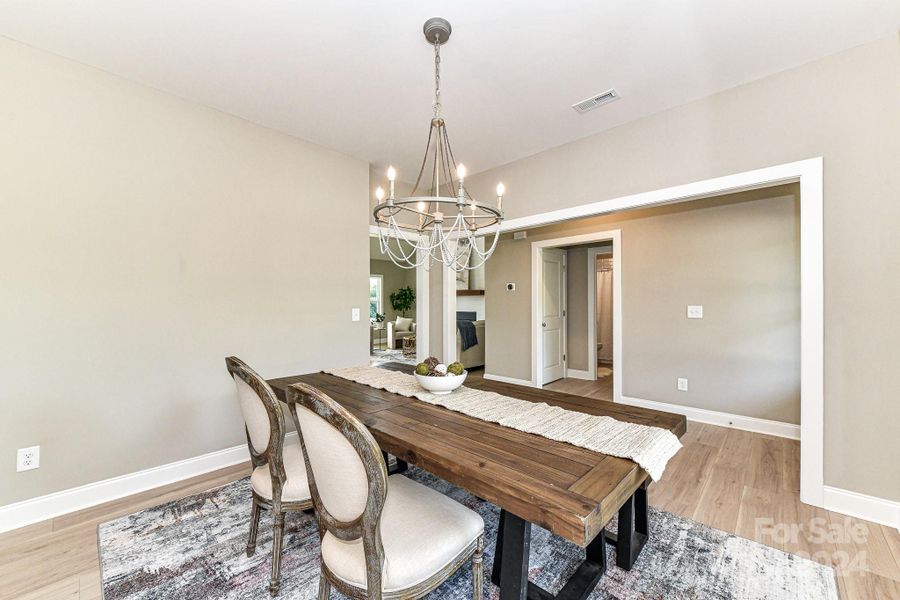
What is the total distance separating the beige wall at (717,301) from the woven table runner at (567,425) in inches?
108

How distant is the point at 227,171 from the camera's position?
9.28 feet

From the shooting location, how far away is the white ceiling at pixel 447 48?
5.98 feet

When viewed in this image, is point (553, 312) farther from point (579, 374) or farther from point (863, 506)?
point (863, 506)

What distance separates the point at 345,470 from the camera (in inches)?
42.6

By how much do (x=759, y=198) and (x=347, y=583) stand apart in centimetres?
424

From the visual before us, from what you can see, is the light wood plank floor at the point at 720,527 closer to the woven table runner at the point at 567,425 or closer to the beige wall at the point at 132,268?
the beige wall at the point at 132,268

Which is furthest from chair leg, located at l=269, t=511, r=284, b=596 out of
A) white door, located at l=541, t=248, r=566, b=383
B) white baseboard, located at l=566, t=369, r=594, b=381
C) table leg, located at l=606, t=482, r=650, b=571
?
white baseboard, located at l=566, t=369, r=594, b=381

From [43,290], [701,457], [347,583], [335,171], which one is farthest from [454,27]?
[701,457]

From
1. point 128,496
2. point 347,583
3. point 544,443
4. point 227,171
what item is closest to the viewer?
point 347,583

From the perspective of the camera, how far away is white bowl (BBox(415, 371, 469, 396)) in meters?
1.93

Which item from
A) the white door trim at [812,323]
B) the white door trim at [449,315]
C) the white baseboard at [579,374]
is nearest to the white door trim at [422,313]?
the white door trim at [449,315]

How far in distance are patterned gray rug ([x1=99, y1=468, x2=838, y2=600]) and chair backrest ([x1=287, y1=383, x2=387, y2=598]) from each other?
685 millimetres

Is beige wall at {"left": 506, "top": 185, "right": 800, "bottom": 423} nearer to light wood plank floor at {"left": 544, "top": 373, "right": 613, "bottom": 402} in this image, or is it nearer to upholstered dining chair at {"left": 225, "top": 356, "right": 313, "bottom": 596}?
light wood plank floor at {"left": 544, "top": 373, "right": 613, "bottom": 402}

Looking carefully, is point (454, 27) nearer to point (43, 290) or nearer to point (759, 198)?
point (43, 290)
